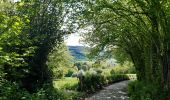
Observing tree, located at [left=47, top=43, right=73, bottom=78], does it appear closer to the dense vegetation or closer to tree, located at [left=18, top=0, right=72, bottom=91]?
tree, located at [left=18, top=0, right=72, bottom=91]

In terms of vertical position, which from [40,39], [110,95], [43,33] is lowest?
[110,95]

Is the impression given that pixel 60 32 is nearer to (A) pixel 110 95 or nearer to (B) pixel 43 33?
(B) pixel 43 33

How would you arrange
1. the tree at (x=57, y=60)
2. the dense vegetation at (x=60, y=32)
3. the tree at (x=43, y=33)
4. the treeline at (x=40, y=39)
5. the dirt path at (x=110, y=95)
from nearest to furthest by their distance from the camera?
the dense vegetation at (x=60, y=32), the treeline at (x=40, y=39), the tree at (x=43, y=33), the tree at (x=57, y=60), the dirt path at (x=110, y=95)

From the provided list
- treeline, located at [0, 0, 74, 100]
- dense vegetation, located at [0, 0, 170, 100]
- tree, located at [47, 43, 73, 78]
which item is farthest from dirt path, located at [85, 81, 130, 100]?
treeline, located at [0, 0, 74, 100]

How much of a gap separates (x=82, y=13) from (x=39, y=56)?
3048 mm

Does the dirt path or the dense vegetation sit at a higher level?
the dense vegetation

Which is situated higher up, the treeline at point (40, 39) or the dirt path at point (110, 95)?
the treeline at point (40, 39)

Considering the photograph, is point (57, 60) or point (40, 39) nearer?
point (40, 39)

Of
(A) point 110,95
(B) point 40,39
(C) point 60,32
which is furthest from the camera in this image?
(A) point 110,95

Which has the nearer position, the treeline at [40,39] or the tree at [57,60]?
the treeline at [40,39]

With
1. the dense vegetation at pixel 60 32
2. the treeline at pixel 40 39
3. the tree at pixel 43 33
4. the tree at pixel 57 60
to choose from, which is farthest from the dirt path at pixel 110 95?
the tree at pixel 43 33

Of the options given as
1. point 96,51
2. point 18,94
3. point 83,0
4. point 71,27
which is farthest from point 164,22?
point 96,51

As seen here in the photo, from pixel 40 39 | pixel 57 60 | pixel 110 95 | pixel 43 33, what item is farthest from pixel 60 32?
pixel 57 60

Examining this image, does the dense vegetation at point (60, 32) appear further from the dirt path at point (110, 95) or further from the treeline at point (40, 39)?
the dirt path at point (110, 95)
